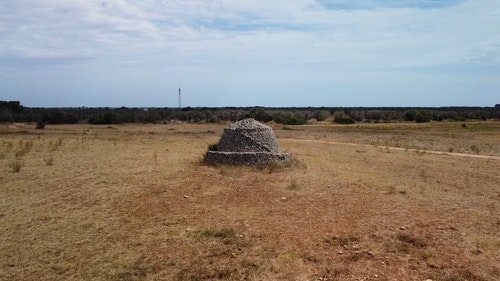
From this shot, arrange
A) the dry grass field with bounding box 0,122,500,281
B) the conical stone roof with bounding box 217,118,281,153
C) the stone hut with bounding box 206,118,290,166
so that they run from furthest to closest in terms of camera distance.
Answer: the conical stone roof with bounding box 217,118,281,153
the stone hut with bounding box 206,118,290,166
the dry grass field with bounding box 0,122,500,281

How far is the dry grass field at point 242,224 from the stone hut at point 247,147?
567 millimetres

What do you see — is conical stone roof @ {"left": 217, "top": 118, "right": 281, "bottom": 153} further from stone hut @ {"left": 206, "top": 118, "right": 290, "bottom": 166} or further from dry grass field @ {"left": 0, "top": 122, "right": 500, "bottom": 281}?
dry grass field @ {"left": 0, "top": 122, "right": 500, "bottom": 281}

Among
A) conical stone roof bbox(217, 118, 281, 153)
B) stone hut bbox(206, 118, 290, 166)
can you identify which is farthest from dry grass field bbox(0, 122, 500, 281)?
conical stone roof bbox(217, 118, 281, 153)

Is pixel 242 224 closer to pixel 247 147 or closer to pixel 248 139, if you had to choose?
pixel 247 147

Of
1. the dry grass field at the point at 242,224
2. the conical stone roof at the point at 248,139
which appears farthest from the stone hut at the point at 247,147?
the dry grass field at the point at 242,224

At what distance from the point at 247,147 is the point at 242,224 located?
6439 mm

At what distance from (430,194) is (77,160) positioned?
11.7m

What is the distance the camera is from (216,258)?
7383mm

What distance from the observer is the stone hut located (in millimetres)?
14492

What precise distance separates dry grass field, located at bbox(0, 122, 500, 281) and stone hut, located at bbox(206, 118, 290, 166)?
567 millimetres

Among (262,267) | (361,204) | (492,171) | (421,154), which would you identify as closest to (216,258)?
(262,267)

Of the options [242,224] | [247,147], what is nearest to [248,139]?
[247,147]

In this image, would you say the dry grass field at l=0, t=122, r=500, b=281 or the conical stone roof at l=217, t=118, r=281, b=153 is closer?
the dry grass field at l=0, t=122, r=500, b=281

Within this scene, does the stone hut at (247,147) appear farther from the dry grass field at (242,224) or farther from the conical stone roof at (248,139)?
the dry grass field at (242,224)
